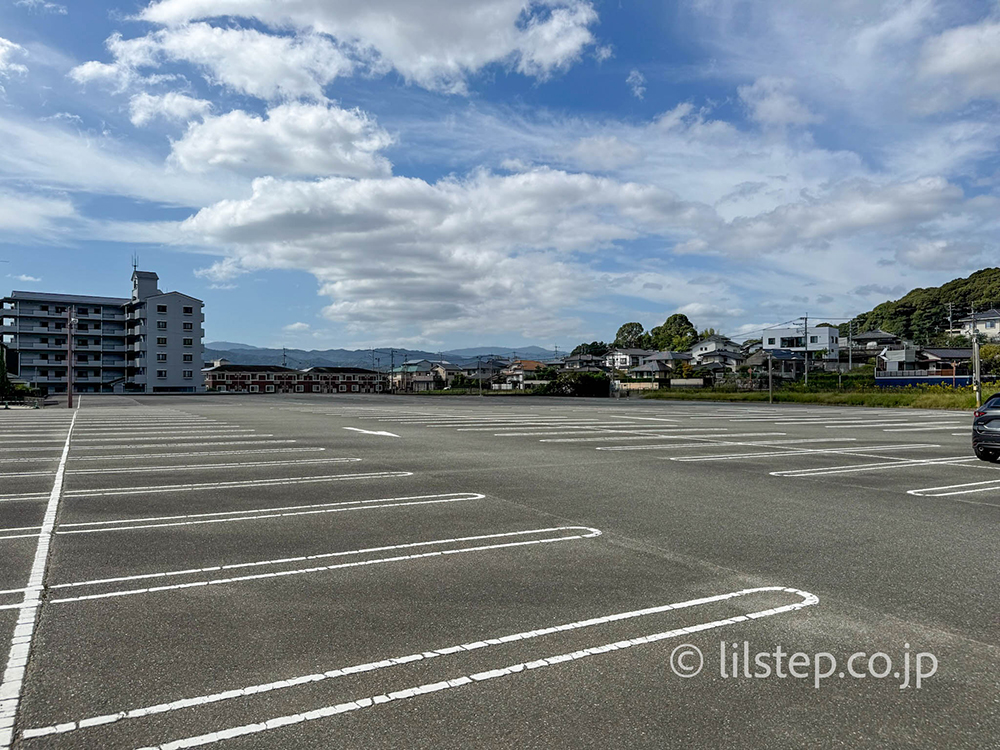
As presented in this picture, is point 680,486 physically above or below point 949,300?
below

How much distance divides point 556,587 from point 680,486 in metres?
5.07

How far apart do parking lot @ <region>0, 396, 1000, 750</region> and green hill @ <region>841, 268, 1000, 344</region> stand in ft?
353

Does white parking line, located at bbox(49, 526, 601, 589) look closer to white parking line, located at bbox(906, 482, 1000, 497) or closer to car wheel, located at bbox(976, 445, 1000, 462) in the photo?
white parking line, located at bbox(906, 482, 1000, 497)

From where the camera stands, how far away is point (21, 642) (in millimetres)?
3850

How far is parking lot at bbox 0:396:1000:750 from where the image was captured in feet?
9.89

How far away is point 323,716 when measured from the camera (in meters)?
3.04

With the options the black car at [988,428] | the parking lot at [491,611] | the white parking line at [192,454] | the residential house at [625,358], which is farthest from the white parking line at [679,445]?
the residential house at [625,358]

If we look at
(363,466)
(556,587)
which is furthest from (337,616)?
(363,466)

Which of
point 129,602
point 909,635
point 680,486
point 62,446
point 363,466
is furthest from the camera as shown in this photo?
point 62,446

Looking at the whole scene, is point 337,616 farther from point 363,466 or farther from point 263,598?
point 363,466

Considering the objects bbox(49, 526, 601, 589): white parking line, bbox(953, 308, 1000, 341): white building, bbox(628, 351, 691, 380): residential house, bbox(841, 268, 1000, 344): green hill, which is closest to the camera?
bbox(49, 526, 601, 589): white parking line

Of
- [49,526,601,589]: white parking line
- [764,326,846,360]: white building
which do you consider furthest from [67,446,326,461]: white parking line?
[764,326,846,360]: white building

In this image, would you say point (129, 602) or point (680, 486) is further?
point (680, 486)

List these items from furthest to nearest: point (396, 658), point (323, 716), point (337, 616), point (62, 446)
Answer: point (62, 446) < point (337, 616) < point (396, 658) < point (323, 716)
